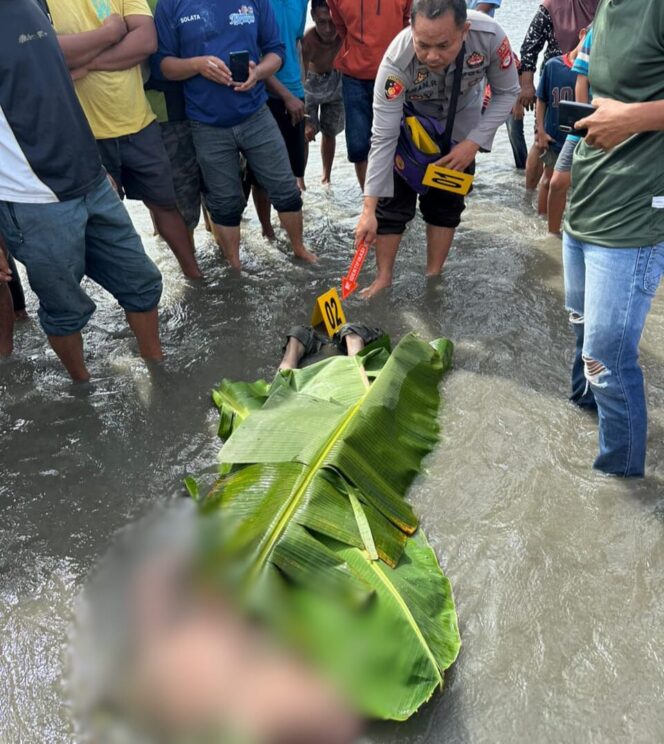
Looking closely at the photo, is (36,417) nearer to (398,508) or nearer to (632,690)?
(398,508)

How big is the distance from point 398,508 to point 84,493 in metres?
1.48

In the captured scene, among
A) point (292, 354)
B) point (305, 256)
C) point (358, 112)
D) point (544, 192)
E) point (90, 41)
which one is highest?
point (90, 41)

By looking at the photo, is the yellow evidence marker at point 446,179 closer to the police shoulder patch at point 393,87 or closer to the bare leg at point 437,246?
the bare leg at point 437,246

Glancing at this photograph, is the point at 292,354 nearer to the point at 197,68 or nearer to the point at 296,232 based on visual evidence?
the point at 296,232

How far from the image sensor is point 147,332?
3.93 meters

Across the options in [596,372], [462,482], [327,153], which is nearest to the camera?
[596,372]

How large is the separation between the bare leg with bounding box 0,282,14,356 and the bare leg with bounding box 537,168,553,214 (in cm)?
408

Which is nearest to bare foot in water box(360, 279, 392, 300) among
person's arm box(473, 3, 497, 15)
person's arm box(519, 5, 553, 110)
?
person's arm box(519, 5, 553, 110)

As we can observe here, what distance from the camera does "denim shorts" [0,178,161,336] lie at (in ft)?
10.5

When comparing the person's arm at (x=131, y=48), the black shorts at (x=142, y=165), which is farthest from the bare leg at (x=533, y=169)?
the person's arm at (x=131, y=48)

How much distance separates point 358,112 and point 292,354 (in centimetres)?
262

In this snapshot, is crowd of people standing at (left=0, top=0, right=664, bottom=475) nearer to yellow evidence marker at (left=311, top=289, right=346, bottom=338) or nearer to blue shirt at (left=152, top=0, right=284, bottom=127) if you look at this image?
blue shirt at (left=152, top=0, right=284, bottom=127)

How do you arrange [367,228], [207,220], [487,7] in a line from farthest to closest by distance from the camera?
1. [207,220]
2. [487,7]
3. [367,228]

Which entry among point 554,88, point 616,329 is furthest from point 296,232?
point 616,329
